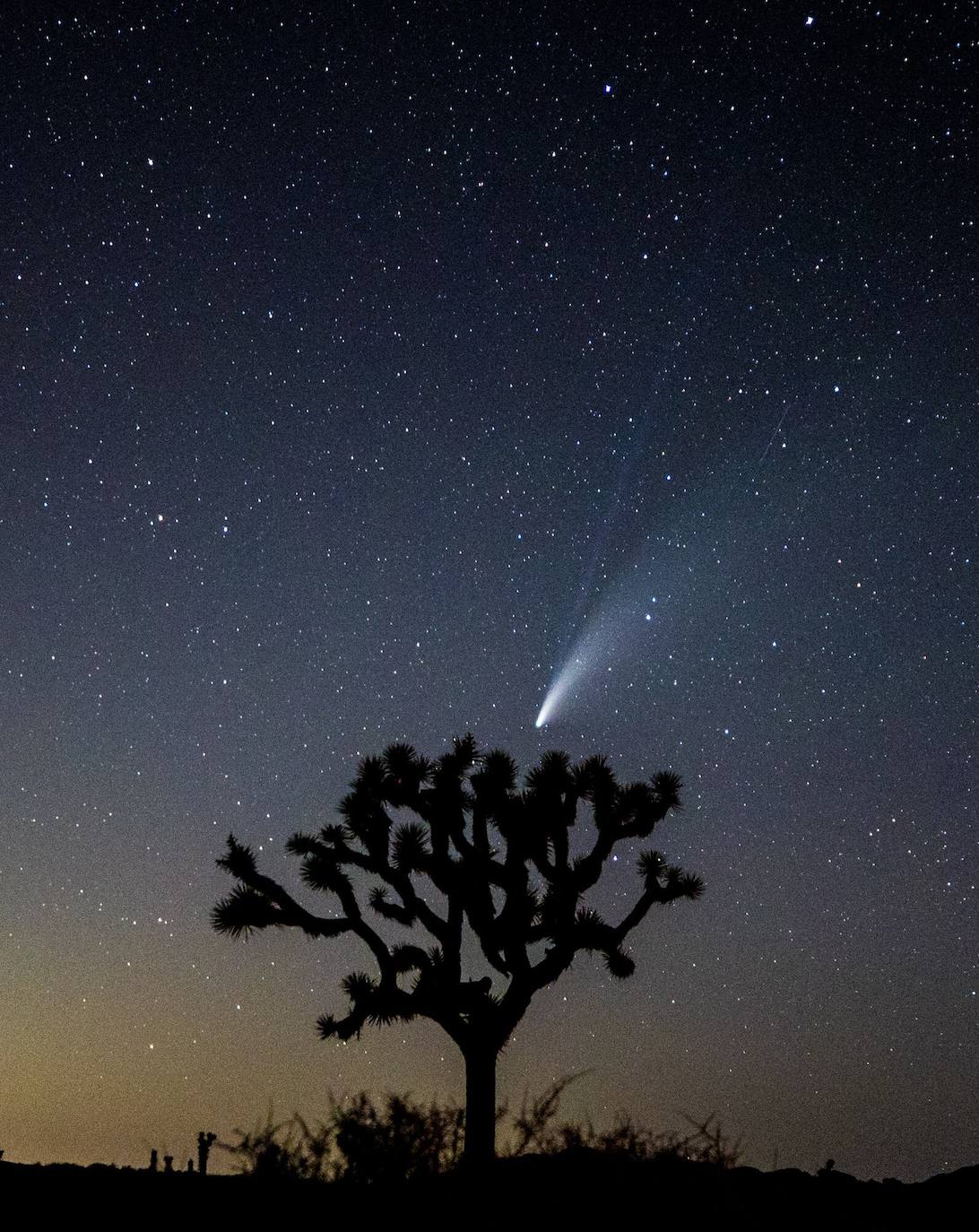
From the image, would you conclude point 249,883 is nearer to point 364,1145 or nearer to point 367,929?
point 367,929

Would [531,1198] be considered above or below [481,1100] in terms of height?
below

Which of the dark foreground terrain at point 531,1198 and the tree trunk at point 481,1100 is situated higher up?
the tree trunk at point 481,1100

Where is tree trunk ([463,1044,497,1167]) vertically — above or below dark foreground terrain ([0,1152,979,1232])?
above

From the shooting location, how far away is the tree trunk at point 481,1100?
10812mm

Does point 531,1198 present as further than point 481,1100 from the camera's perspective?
No

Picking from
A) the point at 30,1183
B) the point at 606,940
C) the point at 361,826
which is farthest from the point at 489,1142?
the point at 30,1183

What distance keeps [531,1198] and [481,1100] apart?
14.9 feet

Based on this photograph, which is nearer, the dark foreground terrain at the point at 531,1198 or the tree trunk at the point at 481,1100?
the dark foreground terrain at the point at 531,1198

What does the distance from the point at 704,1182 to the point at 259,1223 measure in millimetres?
2839

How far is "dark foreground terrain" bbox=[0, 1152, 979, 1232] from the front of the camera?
253 inches

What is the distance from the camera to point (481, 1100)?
11.3m

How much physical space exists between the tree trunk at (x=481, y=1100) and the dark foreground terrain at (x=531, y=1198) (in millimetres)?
2788

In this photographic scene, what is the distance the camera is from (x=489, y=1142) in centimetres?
1098

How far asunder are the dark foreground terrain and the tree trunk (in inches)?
110
